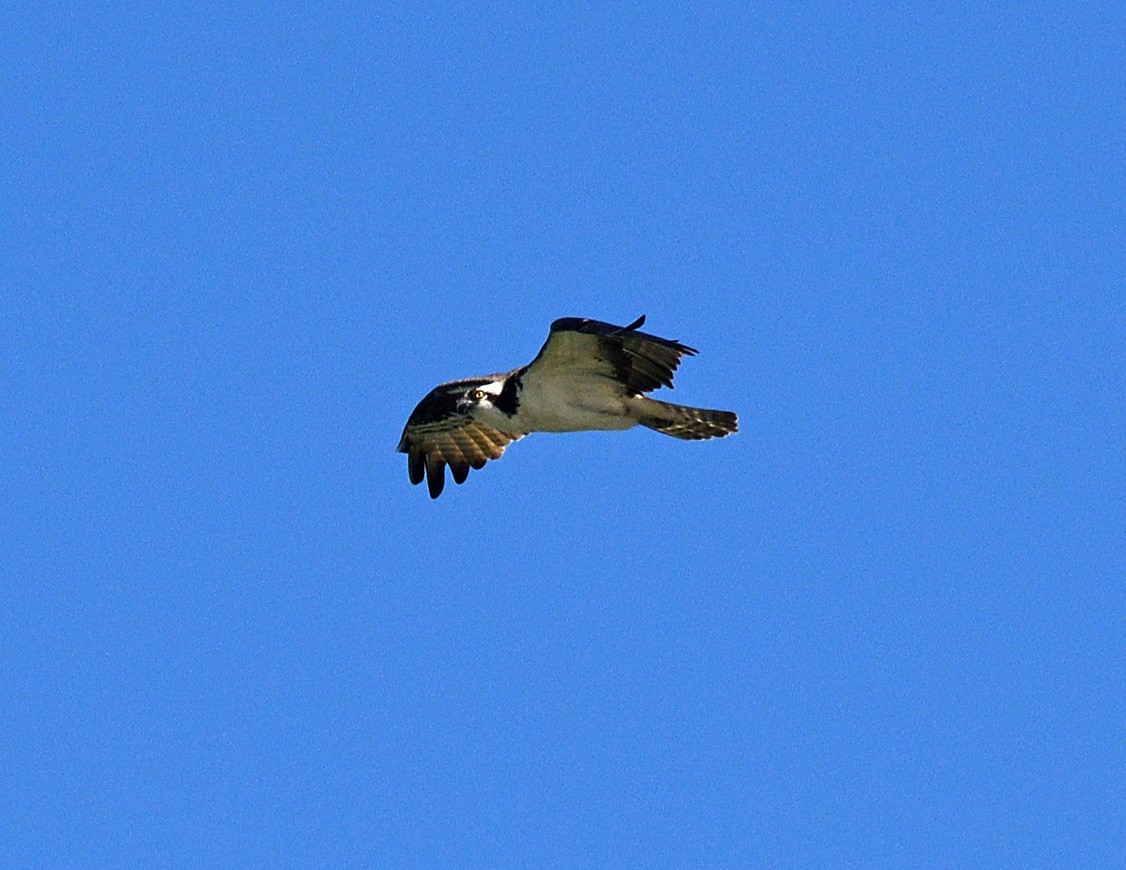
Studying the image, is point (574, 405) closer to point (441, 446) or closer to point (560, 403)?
point (560, 403)

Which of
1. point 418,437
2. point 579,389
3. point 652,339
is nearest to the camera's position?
point 652,339

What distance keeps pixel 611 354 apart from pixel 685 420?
70.4 inches

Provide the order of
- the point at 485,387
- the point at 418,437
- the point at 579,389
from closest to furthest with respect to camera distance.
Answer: the point at 579,389
the point at 485,387
the point at 418,437

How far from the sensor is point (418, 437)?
69.1ft

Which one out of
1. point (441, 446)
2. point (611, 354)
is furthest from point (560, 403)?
point (441, 446)

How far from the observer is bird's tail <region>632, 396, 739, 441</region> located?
18797 mm

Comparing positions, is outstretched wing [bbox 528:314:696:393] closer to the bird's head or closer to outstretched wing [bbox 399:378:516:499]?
the bird's head

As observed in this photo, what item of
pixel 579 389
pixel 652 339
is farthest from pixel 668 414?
pixel 652 339

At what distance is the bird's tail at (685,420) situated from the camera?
18797 mm

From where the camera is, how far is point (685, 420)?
19109mm

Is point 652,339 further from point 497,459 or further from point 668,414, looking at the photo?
point 497,459

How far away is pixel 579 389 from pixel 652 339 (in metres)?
1.79

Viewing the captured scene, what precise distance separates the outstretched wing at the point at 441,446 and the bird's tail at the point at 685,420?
2.42 m

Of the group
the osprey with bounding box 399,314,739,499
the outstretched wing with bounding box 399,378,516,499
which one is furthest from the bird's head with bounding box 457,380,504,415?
the outstretched wing with bounding box 399,378,516,499
